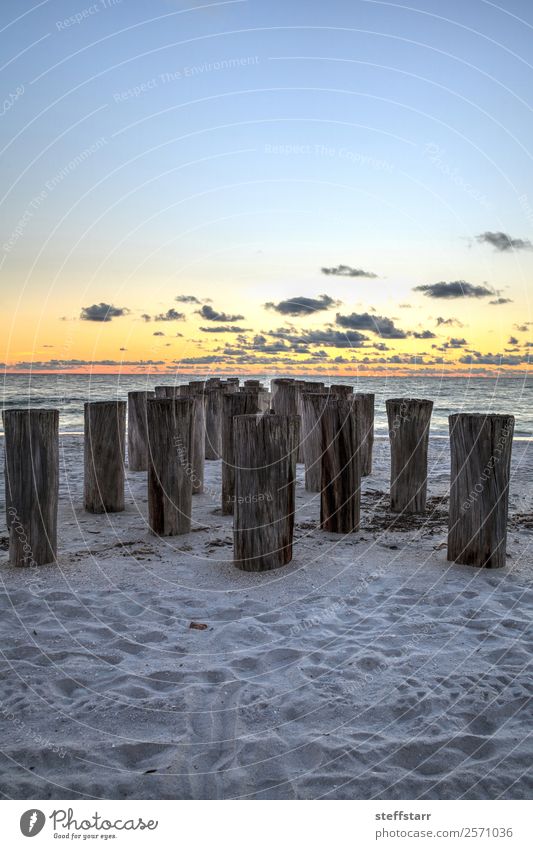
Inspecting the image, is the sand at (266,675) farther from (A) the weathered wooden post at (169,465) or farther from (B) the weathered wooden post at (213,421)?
(B) the weathered wooden post at (213,421)

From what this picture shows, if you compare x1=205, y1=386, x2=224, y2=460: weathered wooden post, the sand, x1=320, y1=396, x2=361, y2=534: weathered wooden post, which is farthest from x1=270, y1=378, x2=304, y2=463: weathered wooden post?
the sand

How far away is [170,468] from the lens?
18.3 feet

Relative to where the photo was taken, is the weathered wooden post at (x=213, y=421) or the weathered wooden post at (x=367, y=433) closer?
the weathered wooden post at (x=367, y=433)

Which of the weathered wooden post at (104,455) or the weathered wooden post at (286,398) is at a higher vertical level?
the weathered wooden post at (286,398)

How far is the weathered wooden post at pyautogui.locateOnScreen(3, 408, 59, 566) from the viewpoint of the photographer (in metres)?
4.55

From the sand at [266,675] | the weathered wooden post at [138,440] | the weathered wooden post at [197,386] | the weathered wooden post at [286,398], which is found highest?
the weathered wooden post at [197,386]

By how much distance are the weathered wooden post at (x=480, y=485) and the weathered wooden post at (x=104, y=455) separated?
3.33 m

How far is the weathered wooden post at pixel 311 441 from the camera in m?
7.43

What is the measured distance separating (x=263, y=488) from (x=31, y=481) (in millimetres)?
1713

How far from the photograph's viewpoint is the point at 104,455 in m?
6.45

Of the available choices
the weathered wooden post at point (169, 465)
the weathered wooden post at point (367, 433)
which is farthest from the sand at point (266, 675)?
the weathered wooden post at point (367, 433)

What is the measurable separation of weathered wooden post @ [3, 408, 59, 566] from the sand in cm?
23

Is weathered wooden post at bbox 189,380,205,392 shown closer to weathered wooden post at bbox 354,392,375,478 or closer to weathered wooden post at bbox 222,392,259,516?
weathered wooden post at bbox 354,392,375,478

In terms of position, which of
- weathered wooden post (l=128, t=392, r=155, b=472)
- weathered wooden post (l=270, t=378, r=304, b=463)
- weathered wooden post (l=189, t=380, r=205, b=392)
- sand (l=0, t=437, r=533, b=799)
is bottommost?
sand (l=0, t=437, r=533, b=799)
